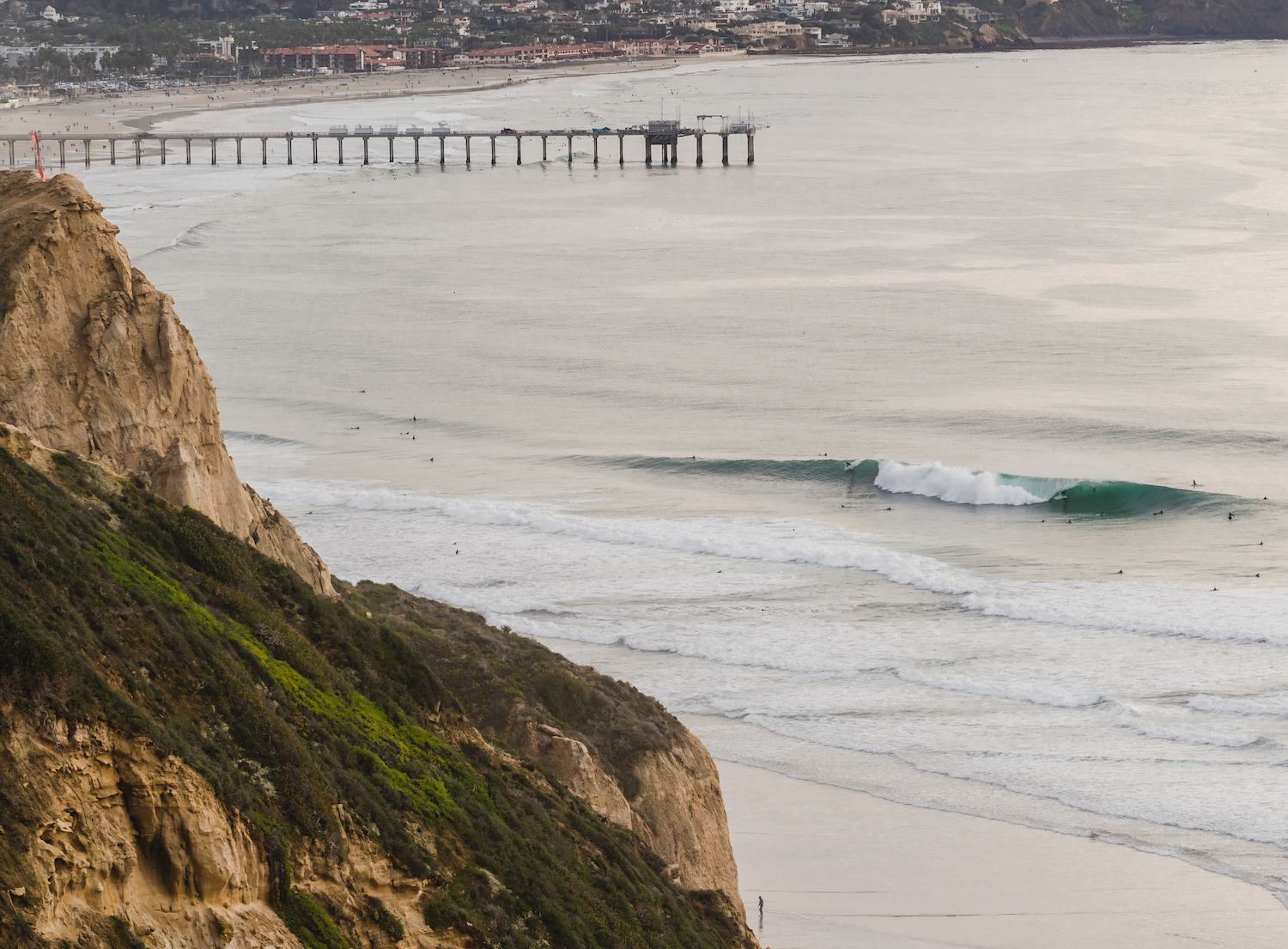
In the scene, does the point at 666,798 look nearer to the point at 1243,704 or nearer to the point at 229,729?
the point at 229,729

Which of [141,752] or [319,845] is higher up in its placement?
[141,752]

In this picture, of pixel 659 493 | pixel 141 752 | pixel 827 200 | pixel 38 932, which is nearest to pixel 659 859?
pixel 141 752

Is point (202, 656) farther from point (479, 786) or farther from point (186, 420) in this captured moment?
point (186, 420)

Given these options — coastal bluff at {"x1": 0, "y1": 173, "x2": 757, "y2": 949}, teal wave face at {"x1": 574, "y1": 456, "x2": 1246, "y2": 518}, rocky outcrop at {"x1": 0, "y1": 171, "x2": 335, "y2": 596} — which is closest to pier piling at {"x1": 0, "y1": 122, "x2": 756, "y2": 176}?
teal wave face at {"x1": 574, "y1": 456, "x2": 1246, "y2": 518}

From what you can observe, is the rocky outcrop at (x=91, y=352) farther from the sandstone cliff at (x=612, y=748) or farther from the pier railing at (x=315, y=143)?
the pier railing at (x=315, y=143)

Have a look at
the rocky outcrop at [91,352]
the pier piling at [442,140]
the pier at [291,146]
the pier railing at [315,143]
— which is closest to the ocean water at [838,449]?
→ the rocky outcrop at [91,352]

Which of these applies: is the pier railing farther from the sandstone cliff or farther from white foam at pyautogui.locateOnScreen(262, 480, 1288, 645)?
the sandstone cliff
